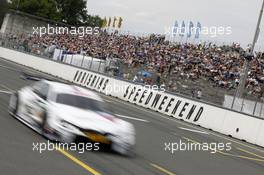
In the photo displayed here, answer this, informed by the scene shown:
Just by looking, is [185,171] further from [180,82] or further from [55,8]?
[55,8]

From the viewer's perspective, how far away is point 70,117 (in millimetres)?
11891

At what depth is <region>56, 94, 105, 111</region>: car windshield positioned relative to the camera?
42.3 feet

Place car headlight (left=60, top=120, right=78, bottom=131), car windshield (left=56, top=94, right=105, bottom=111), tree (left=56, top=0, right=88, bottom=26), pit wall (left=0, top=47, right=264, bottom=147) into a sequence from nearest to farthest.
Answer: car headlight (left=60, top=120, right=78, bottom=131) → car windshield (left=56, top=94, right=105, bottom=111) → pit wall (left=0, top=47, right=264, bottom=147) → tree (left=56, top=0, right=88, bottom=26)

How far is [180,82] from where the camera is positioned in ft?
108

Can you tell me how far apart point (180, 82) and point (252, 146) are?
39.3 feet

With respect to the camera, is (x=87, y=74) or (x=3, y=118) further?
(x=87, y=74)

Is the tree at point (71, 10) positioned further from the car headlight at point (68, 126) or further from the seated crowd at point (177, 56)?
the car headlight at point (68, 126)

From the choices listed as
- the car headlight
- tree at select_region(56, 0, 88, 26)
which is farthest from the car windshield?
tree at select_region(56, 0, 88, 26)

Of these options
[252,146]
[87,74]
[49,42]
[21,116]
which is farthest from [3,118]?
[49,42]

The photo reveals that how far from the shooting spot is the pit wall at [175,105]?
2308 centimetres

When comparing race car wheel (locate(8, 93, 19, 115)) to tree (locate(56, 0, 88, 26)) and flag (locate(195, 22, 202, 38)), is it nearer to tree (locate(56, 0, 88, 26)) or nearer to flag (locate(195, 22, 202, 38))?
flag (locate(195, 22, 202, 38))

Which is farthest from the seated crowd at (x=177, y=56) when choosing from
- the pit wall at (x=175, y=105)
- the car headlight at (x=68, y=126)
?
the car headlight at (x=68, y=126)

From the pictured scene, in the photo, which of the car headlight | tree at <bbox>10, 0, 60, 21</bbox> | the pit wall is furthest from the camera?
tree at <bbox>10, 0, 60, 21</bbox>

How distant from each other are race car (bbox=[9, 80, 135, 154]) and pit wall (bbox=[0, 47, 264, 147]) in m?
10.8
